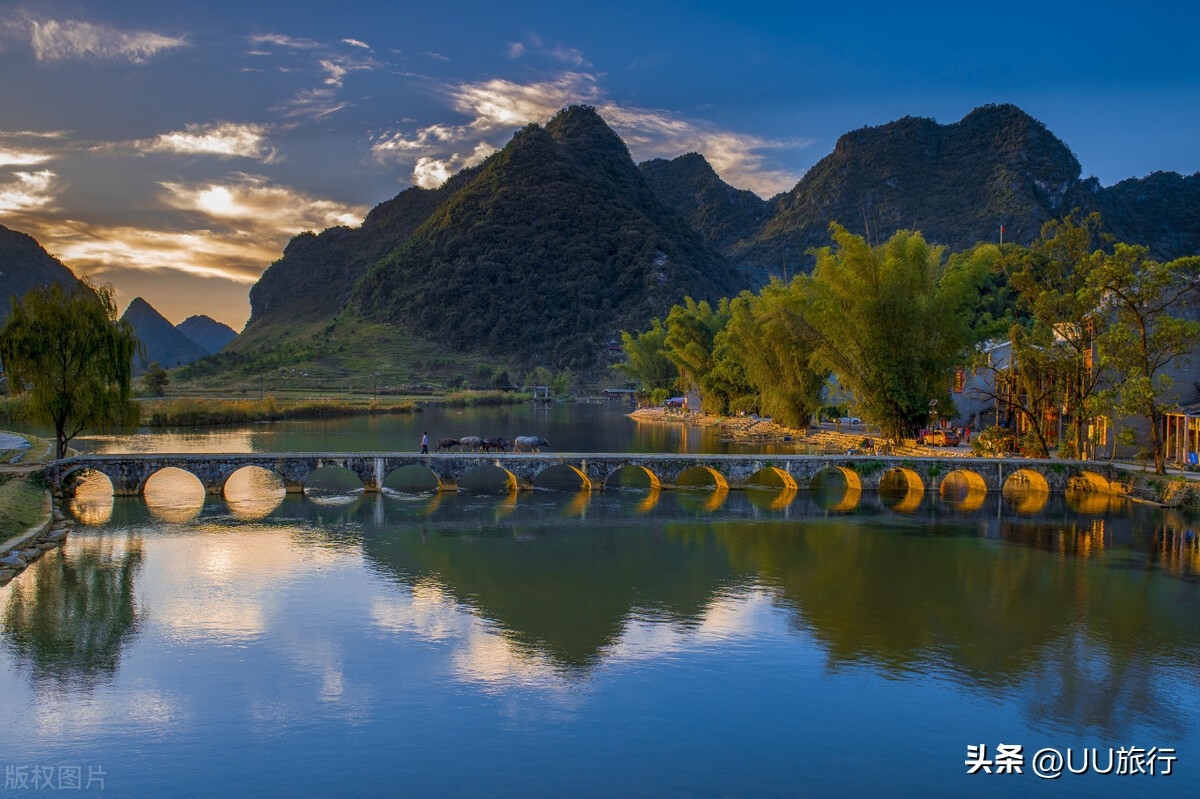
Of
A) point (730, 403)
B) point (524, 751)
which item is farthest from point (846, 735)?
point (730, 403)

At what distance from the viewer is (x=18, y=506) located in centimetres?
2977

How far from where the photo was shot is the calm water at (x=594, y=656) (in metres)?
13.5

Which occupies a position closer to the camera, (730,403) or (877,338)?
(877,338)

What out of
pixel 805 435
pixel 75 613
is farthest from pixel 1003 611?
pixel 805 435

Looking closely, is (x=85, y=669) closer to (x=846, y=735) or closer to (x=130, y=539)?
(x=130, y=539)

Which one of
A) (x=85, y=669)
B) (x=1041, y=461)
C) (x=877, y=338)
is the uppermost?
(x=877, y=338)

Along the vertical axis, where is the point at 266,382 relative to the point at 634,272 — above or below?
below

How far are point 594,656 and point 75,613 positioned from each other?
13268 millimetres

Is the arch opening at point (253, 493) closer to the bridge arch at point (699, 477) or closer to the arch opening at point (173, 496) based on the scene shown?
the arch opening at point (173, 496)

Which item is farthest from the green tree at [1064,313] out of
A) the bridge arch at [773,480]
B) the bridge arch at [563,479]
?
the bridge arch at [563,479]

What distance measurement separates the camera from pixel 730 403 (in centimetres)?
7969

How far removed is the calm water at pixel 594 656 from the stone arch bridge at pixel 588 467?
412 cm

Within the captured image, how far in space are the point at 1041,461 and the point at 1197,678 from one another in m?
24.3

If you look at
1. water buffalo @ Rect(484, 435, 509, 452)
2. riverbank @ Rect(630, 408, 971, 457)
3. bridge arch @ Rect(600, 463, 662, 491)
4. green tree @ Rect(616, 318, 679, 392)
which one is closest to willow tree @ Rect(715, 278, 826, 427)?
riverbank @ Rect(630, 408, 971, 457)
